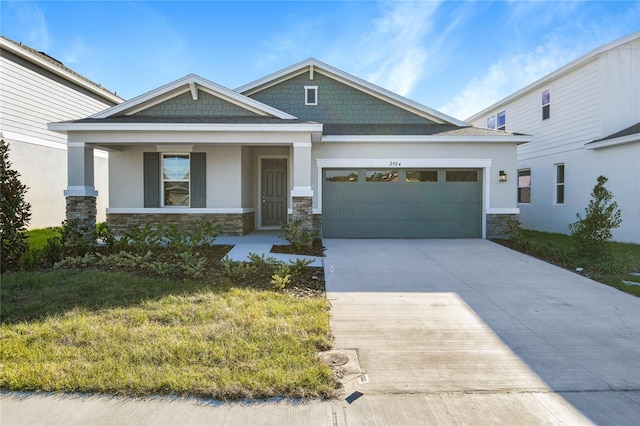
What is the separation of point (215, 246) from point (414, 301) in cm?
571

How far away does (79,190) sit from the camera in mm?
9672

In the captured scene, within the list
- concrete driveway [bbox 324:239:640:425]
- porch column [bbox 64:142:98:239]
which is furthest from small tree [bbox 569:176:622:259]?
porch column [bbox 64:142:98:239]

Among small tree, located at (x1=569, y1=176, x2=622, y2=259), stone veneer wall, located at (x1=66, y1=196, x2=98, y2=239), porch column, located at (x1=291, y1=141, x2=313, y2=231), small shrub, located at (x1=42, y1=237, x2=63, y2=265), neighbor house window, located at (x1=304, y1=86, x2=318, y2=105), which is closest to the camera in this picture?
small shrub, located at (x1=42, y1=237, x2=63, y2=265)

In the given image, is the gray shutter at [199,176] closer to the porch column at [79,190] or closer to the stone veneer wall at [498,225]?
the porch column at [79,190]

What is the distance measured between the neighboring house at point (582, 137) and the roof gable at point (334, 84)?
3646 millimetres

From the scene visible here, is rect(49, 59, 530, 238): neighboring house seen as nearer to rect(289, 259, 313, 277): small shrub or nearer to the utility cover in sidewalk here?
rect(289, 259, 313, 277): small shrub

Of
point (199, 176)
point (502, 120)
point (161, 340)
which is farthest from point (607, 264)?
point (502, 120)

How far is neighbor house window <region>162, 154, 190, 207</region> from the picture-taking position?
11.6m

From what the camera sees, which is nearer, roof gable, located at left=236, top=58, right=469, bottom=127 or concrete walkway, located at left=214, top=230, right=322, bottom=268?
concrete walkway, located at left=214, top=230, right=322, bottom=268

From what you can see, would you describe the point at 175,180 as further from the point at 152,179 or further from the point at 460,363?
the point at 460,363

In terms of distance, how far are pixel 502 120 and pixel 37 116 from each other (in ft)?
62.5

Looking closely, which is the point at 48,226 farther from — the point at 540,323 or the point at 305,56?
the point at 540,323

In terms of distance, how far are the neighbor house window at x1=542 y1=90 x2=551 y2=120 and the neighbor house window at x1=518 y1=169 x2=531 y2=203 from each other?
2250 millimetres

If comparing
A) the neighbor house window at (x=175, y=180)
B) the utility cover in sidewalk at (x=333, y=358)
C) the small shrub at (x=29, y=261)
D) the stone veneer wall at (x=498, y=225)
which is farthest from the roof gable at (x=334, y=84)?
the utility cover in sidewalk at (x=333, y=358)
